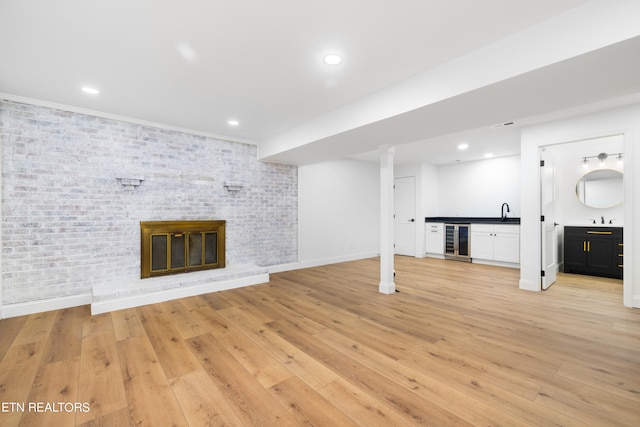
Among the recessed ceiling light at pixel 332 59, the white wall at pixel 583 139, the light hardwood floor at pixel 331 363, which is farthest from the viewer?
the white wall at pixel 583 139

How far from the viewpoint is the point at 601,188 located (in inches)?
206

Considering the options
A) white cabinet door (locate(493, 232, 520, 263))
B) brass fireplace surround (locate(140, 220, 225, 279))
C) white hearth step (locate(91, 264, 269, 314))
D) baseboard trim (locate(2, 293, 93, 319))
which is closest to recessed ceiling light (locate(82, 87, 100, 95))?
brass fireplace surround (locate(140, 220, 225, 279))

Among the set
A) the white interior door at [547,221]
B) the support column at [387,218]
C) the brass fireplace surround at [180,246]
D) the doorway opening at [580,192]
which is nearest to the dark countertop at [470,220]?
the doorway opening at [580,192]

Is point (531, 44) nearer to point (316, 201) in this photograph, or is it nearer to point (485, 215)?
point (316, 201)

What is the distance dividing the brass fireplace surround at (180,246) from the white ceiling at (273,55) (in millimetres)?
1746

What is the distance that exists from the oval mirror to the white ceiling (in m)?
3.97

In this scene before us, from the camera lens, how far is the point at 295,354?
7.80 feet

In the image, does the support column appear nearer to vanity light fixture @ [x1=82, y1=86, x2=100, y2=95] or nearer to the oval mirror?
vanity light fixture @ [x1=82, y1=86, x2=100, y2=95]

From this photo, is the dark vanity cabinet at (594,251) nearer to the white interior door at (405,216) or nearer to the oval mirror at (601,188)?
the oval mirror at (601,188)

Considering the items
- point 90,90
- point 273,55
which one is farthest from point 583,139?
point 90,90

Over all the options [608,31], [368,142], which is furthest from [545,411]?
[368,142]

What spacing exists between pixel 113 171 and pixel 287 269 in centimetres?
340

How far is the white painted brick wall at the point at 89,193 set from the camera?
3.33 m

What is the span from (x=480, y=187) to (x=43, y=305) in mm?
8503
